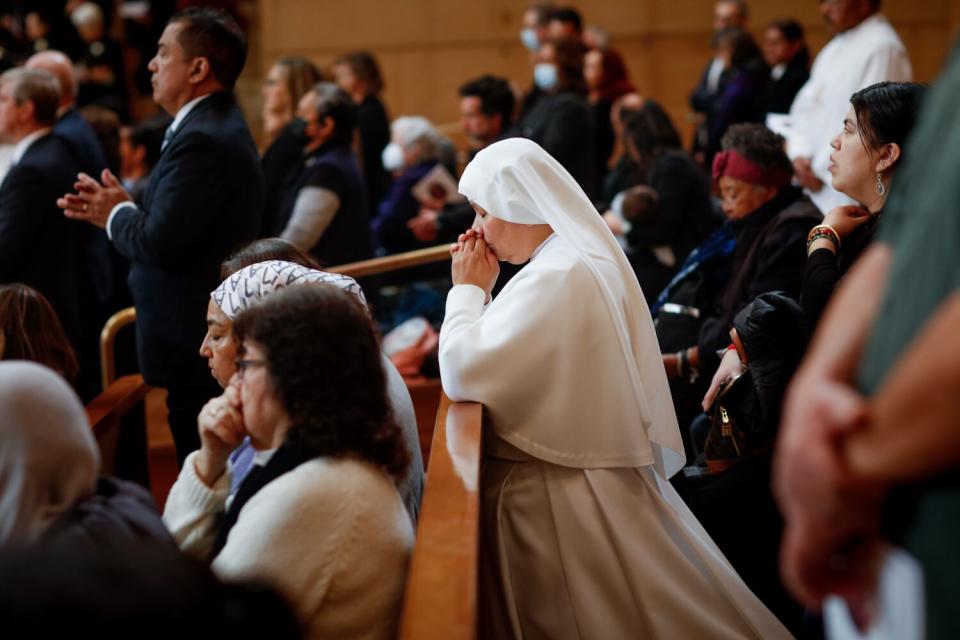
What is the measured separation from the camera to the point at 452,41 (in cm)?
1151

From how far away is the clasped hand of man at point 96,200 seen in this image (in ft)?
14.3

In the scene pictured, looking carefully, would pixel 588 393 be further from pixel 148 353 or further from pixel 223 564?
pixel 148 353

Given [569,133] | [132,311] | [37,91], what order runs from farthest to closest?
[569,133]
[37,91]
[132,311]

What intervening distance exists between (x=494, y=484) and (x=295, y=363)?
3.13 feet

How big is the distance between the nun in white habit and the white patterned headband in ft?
1.15

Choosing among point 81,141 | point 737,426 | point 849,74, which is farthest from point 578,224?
point 81,141

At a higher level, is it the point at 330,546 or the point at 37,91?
the point at 37,91

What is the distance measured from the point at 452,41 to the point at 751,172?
7.55 metres

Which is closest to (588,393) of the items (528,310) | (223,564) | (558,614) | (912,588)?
(528,310)

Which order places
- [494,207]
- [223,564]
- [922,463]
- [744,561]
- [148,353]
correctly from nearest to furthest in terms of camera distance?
[922,463] → [223,564] → [494,207] → [744,561] → [148,353]

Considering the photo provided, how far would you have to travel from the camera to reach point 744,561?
3699 mm

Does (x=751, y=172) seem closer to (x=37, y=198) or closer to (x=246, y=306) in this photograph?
(x=246, y=306)

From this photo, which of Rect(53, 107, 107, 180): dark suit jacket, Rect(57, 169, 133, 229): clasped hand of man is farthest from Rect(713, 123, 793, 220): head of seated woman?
Rect(53, 107, 107, 180): dark suit jacket

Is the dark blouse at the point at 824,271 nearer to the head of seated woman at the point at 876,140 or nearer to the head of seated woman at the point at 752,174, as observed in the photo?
the head of seated woman at the point at 876,140
